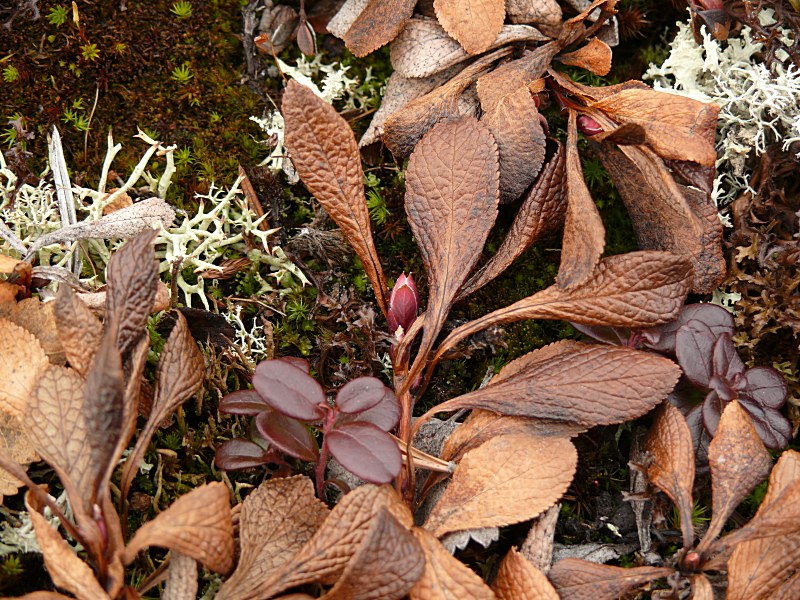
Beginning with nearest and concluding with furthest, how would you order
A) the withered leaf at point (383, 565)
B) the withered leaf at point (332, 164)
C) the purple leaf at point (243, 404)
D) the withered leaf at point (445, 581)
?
1. the withered leaf at point (383, 565)
2. the withered leaf at point (445, 581)
3. the purple leaf at point (243, 404)
4. the withered leaf at point (332, 164)

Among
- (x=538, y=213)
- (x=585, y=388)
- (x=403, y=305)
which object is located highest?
(x=538, y=213)

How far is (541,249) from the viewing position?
1765mm

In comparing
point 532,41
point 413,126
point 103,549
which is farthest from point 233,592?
point 532,41

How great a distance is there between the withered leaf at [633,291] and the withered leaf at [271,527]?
0.65 metres

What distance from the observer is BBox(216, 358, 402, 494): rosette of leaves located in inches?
51.7

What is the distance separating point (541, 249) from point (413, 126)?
415 mm

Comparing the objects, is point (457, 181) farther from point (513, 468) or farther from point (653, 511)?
point (653, 511)

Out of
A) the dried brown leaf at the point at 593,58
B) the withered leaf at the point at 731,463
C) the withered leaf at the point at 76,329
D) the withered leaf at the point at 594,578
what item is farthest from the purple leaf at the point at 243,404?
the dried brown leaf at the point at 593,58

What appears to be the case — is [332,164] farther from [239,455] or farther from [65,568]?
[65,568]

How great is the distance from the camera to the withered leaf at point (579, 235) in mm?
1457

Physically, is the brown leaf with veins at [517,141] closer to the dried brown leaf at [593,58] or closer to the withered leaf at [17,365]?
the dried brown leaf at [593,58]

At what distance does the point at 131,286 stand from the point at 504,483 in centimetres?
78

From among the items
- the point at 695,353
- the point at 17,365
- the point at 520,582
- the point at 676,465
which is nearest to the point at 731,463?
the point at 676,465

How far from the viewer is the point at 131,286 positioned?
1.35 meters
